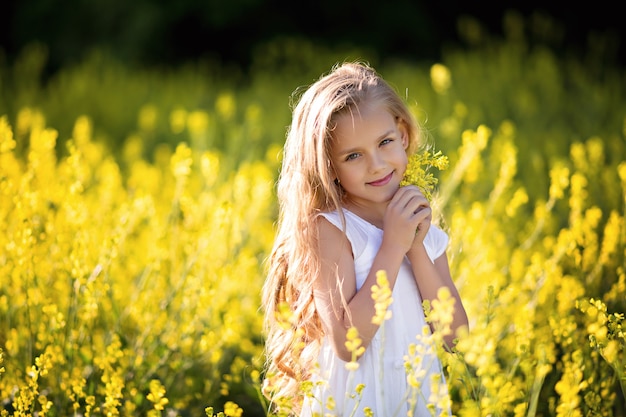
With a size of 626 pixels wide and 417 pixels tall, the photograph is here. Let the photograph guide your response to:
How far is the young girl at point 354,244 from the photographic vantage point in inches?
81.0

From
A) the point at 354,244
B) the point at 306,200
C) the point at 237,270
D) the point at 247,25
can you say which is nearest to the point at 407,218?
the point at 354,244

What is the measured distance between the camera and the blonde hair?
211 centimetres

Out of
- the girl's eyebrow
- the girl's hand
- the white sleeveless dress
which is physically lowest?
the white sleeveless dress

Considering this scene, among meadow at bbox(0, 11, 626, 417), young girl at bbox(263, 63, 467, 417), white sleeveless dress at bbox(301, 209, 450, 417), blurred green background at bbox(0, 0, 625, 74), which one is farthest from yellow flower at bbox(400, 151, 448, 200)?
blurred green background at bbox(0, 0, 625, 74)

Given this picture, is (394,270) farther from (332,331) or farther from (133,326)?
(133,326)

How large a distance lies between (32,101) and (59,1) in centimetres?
486

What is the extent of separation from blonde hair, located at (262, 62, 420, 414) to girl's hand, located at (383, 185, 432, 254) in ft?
0.47

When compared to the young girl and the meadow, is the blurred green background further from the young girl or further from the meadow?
the young girl

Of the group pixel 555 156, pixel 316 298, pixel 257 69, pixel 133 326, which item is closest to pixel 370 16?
pixel 257 69

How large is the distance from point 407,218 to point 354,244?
15cm

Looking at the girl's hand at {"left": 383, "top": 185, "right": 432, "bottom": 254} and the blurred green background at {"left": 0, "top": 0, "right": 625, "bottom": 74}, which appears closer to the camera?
the girl's hand at {"left": 383, "top": 185, "right": 432, "bottom": 254}

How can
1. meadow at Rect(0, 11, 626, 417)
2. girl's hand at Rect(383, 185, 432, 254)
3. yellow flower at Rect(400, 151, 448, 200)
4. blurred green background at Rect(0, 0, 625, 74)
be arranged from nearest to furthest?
girl's hand at Rect(383, 185, 432, 254), yellow flower at Rect(400, 151, 448, 200), meadow at Rect(0, 11, 626, 417), blurred green background at Rect(0, 0, 625, 74)

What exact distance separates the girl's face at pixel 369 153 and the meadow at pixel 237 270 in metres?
0.39

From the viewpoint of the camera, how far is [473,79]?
7.22 meters
